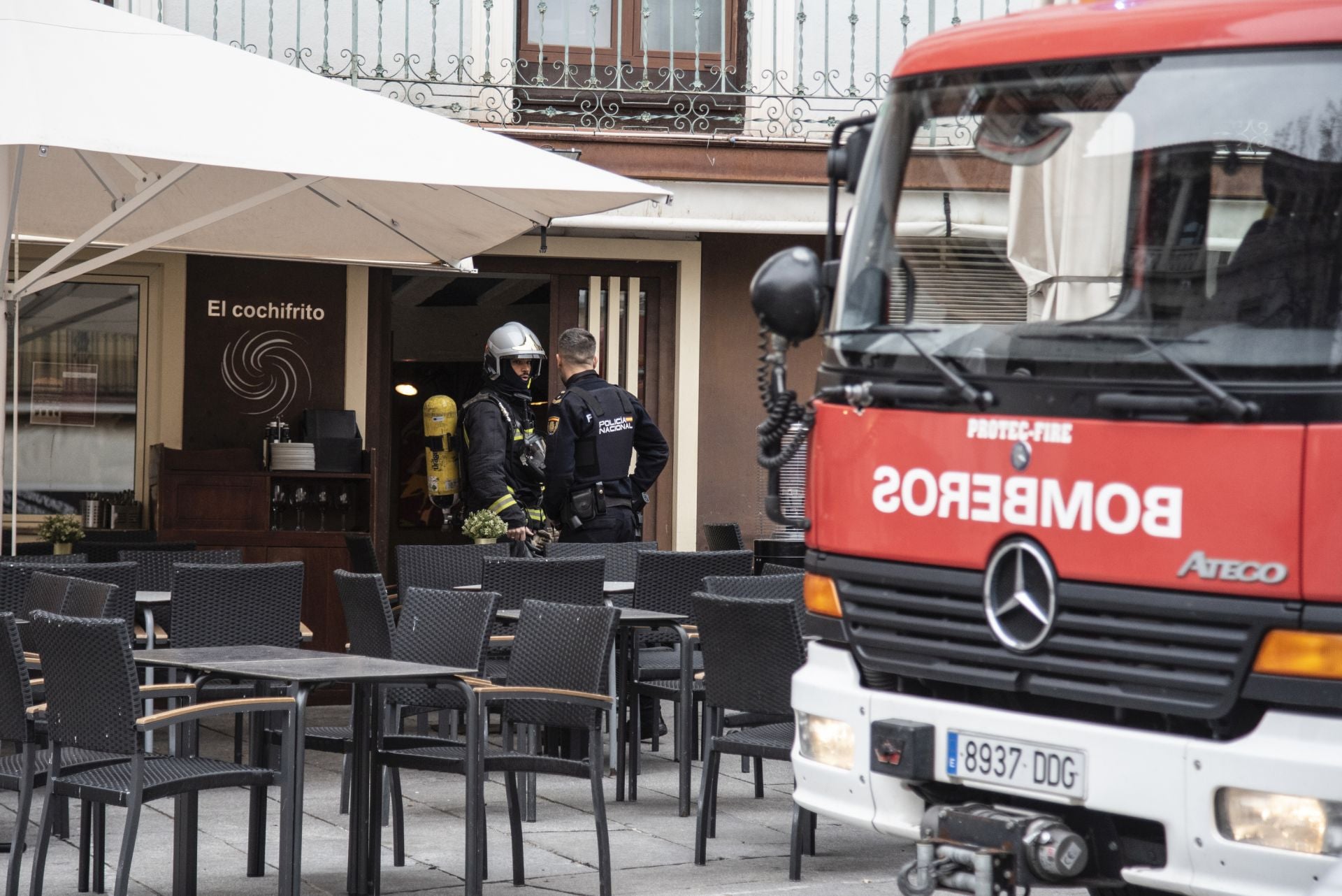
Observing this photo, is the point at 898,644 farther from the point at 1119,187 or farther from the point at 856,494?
the point at 1119,187

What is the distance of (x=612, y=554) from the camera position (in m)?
10.3

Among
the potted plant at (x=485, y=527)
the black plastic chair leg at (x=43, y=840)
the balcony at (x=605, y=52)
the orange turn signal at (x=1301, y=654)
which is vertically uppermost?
the balcony at (x=605, y=52)

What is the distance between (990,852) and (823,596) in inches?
38.4

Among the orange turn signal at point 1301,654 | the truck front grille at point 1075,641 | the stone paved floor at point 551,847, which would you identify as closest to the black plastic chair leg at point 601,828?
the stone paved floor at point 551,847

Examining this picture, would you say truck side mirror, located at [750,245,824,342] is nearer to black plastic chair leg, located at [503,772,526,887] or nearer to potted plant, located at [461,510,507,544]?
black plastic chair leg, located at [503,772,526,887]

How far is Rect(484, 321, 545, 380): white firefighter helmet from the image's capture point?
428 inches

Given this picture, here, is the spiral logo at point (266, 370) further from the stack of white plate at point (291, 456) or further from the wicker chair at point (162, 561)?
the wicker chair at point (162, 561)

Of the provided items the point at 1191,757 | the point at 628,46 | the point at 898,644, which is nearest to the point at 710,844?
the point at 898,644

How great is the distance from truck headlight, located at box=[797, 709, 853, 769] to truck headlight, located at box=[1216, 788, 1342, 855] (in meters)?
1.17

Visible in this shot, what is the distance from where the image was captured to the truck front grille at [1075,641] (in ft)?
14.9

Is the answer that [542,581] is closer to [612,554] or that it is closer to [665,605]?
[665,605]

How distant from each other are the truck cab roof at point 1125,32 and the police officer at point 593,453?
5030mm

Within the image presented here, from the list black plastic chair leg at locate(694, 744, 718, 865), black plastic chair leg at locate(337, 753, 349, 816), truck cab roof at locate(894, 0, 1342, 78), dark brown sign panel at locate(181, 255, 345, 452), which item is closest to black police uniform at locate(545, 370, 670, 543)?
dark brown sign panel at locate(181, 255, 345, 452)

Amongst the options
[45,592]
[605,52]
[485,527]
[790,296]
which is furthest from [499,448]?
[790,296]
